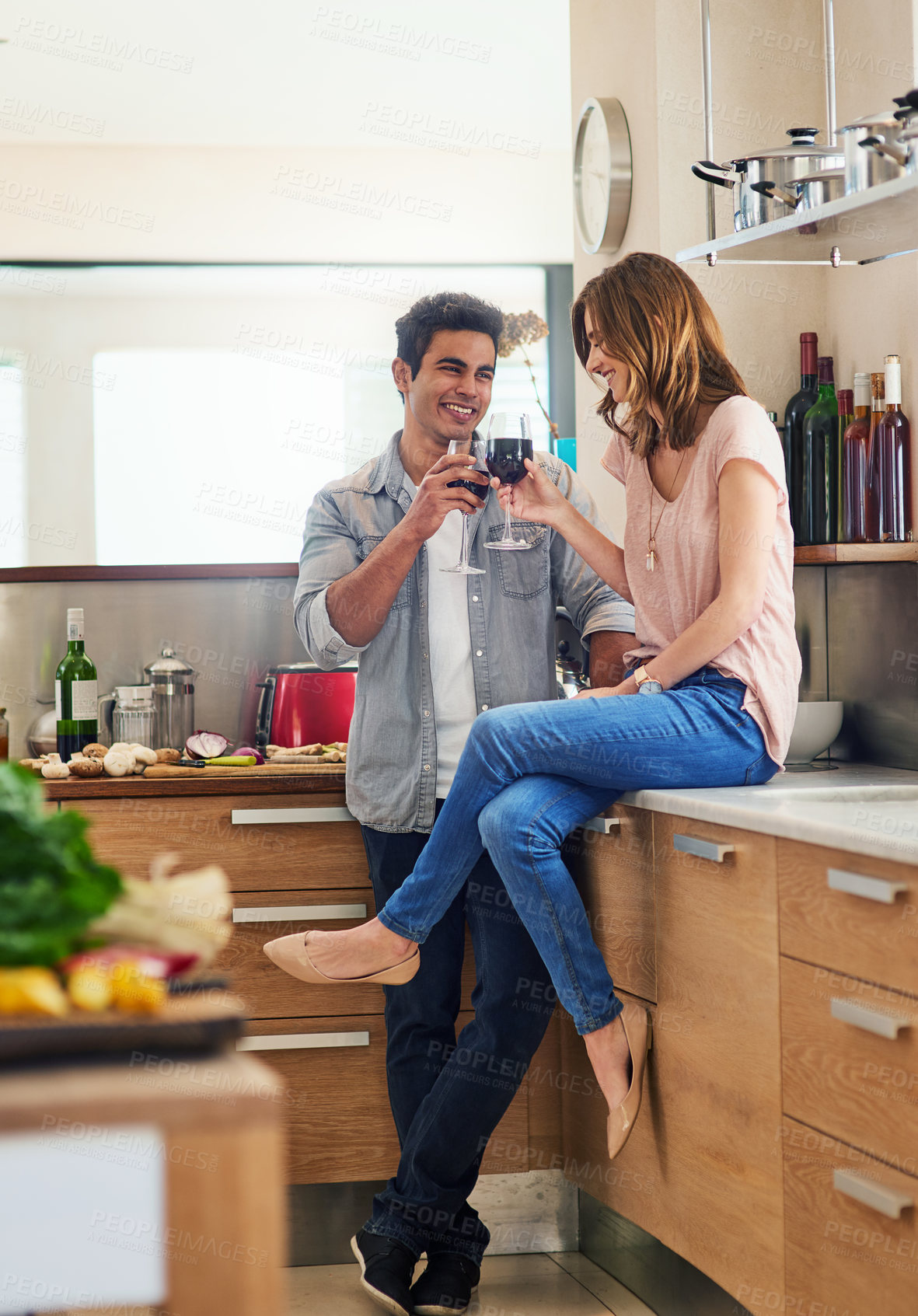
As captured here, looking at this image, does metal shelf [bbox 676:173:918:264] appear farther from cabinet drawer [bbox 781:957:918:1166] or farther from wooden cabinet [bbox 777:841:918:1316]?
cabinet drawer [bbox 781:957:918:1166]

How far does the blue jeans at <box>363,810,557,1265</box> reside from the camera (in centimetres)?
208

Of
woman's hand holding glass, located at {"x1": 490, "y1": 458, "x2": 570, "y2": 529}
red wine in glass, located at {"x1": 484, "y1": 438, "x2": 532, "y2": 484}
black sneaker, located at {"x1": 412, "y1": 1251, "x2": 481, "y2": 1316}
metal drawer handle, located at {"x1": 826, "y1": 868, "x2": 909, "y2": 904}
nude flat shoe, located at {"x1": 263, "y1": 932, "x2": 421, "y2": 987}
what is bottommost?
black sneaker, located at {"x1": 412, "y1": 1251, "x2": 481, "y2": 1316}

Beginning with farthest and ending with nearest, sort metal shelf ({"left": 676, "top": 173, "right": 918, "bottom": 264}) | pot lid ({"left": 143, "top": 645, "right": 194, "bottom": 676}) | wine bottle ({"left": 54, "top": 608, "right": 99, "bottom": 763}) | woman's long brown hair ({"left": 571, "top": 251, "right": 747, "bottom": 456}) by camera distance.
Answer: pot lid ({"left": 143, "top": 645, "right": 194, "bottom": 676})
wine bottle ({"left": 54, "top": 608, "right": 99, "bottom": 763})
woman's long brown hair ({"left": 571, "top": 251, "right": 747, "bottom": 456})
metal shelf ({"left": 676, "top": 173, "right": 918, "bottom": 264})

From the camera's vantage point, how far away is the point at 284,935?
230 cm

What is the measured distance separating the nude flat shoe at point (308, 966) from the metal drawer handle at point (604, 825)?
0.35 m

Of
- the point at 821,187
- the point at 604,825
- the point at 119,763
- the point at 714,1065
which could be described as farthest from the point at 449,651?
the point at 821,187

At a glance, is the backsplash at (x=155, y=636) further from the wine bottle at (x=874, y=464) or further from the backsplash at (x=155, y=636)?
the wine bottle at (x=874, y=464)

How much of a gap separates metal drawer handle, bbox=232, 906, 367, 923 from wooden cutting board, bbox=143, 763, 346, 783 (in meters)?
0.24

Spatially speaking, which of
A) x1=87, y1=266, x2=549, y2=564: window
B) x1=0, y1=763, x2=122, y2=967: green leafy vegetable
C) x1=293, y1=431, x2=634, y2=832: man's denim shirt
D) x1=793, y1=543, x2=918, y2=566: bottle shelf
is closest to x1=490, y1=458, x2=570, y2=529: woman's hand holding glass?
x1=293, y1=431, x2=634, y2=832: man's denim shirt

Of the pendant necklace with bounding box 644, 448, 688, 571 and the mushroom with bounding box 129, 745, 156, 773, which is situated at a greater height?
the pendant necklace with bounding box 644, 448, 688, 571

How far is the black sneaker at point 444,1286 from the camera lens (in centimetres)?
209

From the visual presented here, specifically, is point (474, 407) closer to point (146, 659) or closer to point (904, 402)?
point (904, 402)

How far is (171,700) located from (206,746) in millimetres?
227

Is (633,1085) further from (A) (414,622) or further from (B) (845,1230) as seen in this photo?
(A) (414,622)
